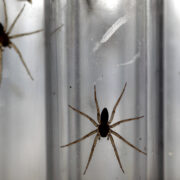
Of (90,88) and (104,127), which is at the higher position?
(90,88)

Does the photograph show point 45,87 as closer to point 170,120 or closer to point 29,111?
point 29,111

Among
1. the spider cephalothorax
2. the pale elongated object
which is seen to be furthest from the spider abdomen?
the pale elongated object

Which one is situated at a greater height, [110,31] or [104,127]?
[110,31]

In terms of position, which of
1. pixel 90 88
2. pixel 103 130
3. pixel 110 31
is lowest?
pixel 103 130

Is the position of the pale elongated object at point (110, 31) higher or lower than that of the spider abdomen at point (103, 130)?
higher

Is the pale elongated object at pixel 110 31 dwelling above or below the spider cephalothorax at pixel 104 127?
above

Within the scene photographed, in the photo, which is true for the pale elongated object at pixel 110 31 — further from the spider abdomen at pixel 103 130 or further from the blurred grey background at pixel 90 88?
the spider abdomen at pixel 103 130

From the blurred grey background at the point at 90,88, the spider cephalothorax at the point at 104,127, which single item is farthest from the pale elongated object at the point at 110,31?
the spider cephalothorax at the point at 104,127

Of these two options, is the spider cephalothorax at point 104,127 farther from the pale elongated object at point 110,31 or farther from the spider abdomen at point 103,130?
the pale elongated object at point 110,31

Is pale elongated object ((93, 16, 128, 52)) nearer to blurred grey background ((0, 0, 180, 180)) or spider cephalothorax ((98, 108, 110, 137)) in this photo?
blurred grey background ((0, 0, 180, 180))

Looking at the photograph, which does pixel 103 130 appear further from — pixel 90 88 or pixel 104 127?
pixel 90 88

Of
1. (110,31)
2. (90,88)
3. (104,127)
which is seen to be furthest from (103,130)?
(110,31)
